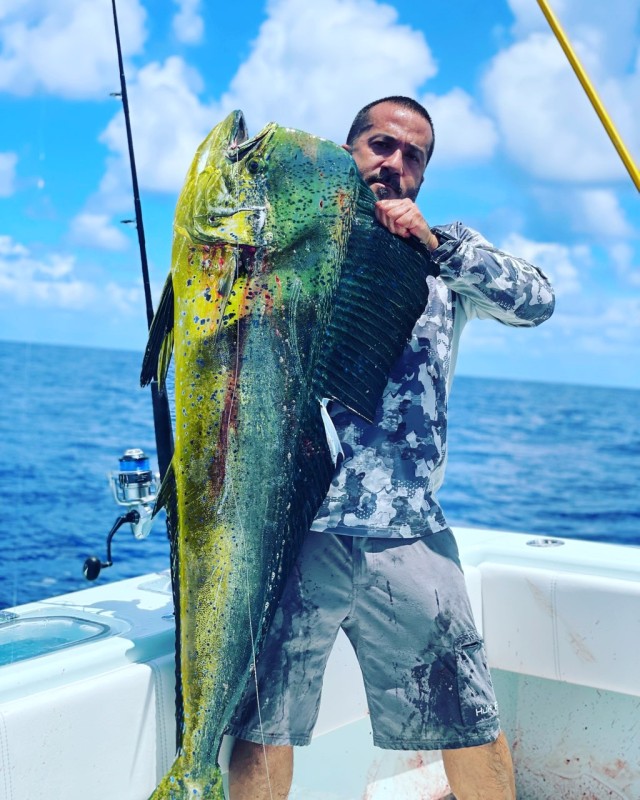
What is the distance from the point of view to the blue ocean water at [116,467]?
1439 centimetres

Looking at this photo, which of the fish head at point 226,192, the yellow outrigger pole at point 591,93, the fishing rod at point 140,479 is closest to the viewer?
the fish head at point 226,192

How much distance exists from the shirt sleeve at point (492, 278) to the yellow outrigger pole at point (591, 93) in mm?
458

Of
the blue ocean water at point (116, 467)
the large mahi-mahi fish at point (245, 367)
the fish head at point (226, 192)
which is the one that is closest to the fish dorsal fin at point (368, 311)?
the large mahi-mahi fish at point (245, 367)

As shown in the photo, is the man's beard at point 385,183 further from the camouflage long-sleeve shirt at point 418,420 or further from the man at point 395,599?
the camouflage long-sleeve shirt at point 418,420

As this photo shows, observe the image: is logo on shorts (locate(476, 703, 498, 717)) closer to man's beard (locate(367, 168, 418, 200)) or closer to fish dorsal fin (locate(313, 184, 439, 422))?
fish dorsal fin (locate(313, 184, 439, 422))

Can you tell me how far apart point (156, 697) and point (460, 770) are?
777 mm

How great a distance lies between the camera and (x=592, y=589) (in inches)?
112

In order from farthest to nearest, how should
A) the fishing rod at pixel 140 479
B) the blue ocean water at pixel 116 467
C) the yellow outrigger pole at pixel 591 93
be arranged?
the blue ocean water at pixel 116 467 < the fishing rod at pixel 140 479 < the yellow outrigger pole at pixel 591 93

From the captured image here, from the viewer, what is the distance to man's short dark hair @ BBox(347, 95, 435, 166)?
232 centimetres

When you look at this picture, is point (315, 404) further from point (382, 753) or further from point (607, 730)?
point (607, 730)

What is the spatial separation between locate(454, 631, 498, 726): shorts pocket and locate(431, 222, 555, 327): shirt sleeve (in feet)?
2.60

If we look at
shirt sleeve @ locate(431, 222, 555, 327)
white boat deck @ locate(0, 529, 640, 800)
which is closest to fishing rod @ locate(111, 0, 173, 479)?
white boat deck @ locate(0, 529, 640, 800)

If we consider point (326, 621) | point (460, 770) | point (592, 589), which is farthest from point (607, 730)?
point (326, 621)

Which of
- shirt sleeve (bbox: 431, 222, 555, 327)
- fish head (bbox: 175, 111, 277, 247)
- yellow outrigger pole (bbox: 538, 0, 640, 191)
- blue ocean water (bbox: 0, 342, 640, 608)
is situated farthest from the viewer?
blue ocean water (bbox: 0, 342, 640, 608)
